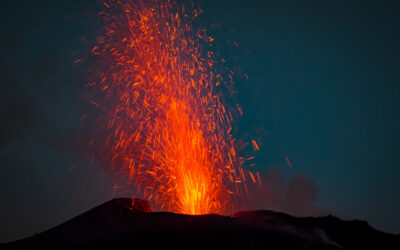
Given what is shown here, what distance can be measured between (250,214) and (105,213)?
6.07 m

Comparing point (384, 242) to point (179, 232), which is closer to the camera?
point (179, 232)

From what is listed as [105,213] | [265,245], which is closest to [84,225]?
[105,213]

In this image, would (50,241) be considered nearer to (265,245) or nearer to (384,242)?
(265,245)

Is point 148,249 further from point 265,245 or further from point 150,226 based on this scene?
point 265,245

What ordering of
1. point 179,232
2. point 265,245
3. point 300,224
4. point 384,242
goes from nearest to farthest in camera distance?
point 265,245, point 179,232, point 300,224, point 384,242

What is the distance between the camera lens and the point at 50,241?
13773mm

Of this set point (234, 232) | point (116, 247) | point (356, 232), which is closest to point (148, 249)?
point (116, 247)

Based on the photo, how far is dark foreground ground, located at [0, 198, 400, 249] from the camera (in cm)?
1195

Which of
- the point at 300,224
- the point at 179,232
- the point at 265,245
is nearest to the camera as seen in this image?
the point at 265,245

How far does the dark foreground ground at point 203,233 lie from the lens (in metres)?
12.0

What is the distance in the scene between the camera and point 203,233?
484 inches

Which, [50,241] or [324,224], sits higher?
[324,224]

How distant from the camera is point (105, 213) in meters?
14.6

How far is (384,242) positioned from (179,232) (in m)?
8.78
